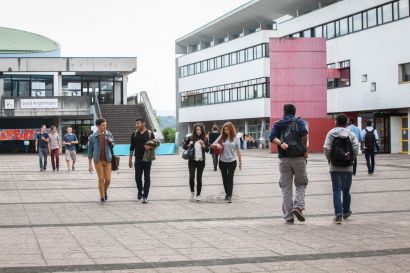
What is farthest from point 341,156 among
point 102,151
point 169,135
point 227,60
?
point 169,135

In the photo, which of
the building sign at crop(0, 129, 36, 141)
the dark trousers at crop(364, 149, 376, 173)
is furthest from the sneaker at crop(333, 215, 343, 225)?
the building sign at crop(0, 129, 36, 141)

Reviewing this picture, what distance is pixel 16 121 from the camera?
54875 millimetres

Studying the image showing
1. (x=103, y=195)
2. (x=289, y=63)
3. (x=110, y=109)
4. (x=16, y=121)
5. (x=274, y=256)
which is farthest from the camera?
(x=16, y=121)

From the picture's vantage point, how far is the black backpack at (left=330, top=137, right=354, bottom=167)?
10.3 meters

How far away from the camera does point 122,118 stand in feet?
163

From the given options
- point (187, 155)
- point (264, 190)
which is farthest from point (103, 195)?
point (264, 190)

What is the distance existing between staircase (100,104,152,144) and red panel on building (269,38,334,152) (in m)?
9.32

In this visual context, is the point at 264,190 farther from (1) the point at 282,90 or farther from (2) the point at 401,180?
(1) the point at 282,90

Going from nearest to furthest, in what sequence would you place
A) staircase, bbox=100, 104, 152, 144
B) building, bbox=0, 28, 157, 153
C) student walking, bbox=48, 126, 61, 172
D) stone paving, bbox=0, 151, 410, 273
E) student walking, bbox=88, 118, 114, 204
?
stone paving, bbox=0, 151, 410, 273, student walking, bbox=88, 118, 114, 204, student walking, bbox=48, 126, 61, 172, staircase, bbox=100, 104, 152, 144, building, bbox=0, 28, 157, 153

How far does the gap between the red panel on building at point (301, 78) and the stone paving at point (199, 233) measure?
1249 inches

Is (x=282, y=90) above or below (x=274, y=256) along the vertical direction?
above

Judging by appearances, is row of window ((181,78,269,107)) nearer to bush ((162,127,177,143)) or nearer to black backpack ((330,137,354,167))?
bush ((162,127,177,143))

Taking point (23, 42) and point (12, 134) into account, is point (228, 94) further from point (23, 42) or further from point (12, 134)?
point (23, 42)

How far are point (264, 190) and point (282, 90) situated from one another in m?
32.1
